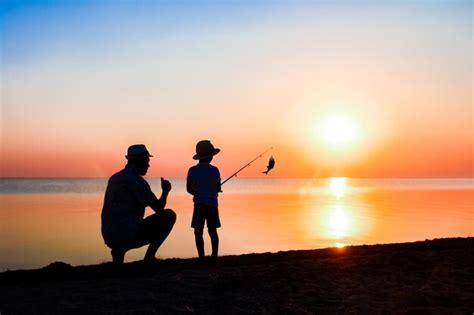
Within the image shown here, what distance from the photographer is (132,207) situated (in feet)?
25.6

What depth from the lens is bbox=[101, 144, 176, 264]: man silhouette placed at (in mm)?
7680

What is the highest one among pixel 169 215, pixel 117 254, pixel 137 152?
pixel 137 152

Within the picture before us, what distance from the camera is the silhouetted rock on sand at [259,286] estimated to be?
20.5 feet

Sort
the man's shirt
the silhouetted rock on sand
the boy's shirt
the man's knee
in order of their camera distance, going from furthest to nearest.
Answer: the boy's shirt → the man's knee → the man's shirt → the silhouetted rock on sand

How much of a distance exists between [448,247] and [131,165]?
582cm

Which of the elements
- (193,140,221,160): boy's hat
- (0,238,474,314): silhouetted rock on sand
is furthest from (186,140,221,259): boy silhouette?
(0,238,474,314): silhouetted rock on sand

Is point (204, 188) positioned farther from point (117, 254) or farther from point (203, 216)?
point (117, 254)

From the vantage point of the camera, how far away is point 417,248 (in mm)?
10148

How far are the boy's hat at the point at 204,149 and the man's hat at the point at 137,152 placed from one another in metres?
1.47

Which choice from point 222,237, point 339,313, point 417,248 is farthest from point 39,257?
point 339,313

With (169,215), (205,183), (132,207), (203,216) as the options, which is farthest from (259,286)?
(205,183)

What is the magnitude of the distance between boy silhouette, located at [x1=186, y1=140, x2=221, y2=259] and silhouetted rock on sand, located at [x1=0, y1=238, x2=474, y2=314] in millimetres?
574

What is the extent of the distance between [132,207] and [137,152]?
29.0 inches

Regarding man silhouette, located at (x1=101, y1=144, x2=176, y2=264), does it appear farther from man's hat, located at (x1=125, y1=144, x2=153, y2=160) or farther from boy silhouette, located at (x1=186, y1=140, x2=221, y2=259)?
boy silhouette, located at (x1=186, y1=140, x2=221, y2=259)
